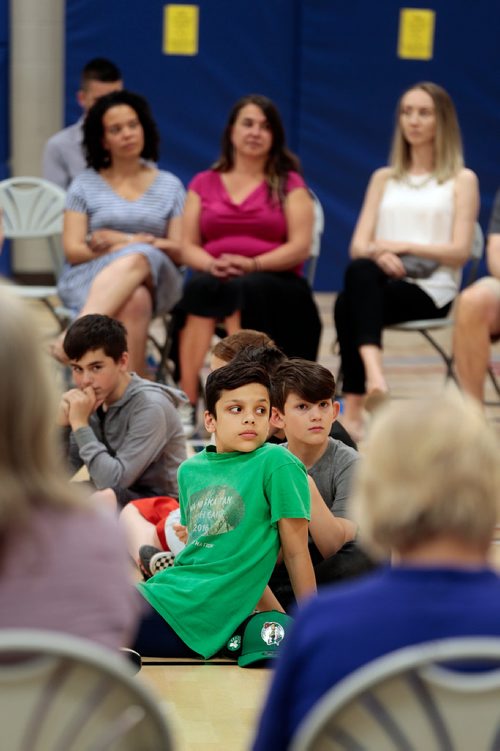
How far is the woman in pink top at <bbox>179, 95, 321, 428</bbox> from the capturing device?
5.07m

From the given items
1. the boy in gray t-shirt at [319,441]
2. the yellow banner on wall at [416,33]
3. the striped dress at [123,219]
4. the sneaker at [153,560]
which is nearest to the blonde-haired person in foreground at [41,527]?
the boy in gray t-shirt at [319,441]

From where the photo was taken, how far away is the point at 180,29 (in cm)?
819

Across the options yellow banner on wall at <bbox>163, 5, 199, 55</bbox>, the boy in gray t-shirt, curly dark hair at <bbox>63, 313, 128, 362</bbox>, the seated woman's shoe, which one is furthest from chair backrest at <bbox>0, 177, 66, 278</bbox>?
the boy in gray t-shirt

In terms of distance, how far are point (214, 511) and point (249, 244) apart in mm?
2518

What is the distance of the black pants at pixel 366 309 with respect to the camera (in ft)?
16.5

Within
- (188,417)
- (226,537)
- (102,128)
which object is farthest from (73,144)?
(226,537)

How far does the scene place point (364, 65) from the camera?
8352mm

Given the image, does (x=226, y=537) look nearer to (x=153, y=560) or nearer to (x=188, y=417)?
(x=153, y=560)

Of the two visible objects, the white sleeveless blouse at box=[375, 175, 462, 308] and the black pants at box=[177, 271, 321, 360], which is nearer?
the black pants at box=[177, 271, 321, 360]

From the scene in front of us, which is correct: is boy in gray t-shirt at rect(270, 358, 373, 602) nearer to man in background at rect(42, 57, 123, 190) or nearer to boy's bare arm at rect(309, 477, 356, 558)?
boy's bare arm at rect(309, 477, 356, 558)

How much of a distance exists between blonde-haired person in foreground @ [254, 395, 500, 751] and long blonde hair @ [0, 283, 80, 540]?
32cm

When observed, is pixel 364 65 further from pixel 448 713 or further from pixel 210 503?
pixel 448 713

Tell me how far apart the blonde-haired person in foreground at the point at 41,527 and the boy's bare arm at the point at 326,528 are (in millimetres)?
1448

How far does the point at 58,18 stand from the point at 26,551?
7.14m
